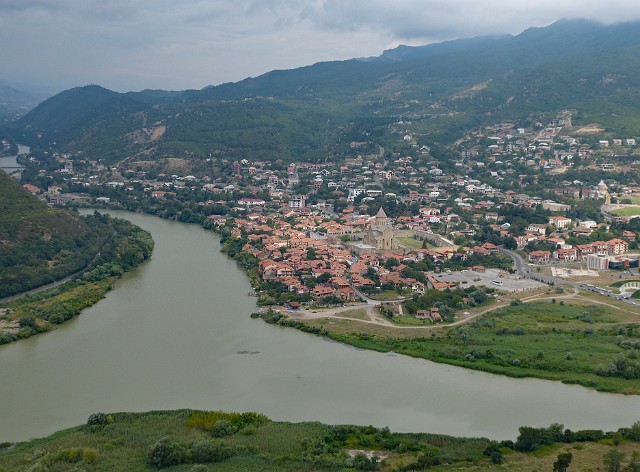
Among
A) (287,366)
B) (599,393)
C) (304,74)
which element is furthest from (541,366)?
(304,74)

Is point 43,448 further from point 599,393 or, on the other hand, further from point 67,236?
point 67,236

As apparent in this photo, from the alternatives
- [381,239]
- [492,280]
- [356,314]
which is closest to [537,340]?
[356,314]

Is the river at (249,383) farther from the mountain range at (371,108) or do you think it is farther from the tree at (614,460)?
the mountain range at (371,108)

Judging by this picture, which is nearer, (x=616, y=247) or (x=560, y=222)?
(x=616, y=247)

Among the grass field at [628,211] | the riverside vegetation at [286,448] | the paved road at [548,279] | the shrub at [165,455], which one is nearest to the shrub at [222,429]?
the riverside vegetation at [286,448]

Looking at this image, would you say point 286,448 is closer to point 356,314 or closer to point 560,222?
point 356,314

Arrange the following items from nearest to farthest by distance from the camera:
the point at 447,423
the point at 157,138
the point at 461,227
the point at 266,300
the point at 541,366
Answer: the point at 447,423
the point at 541,366
the point at 266,300
the point at 461,227
the point at 157,138
